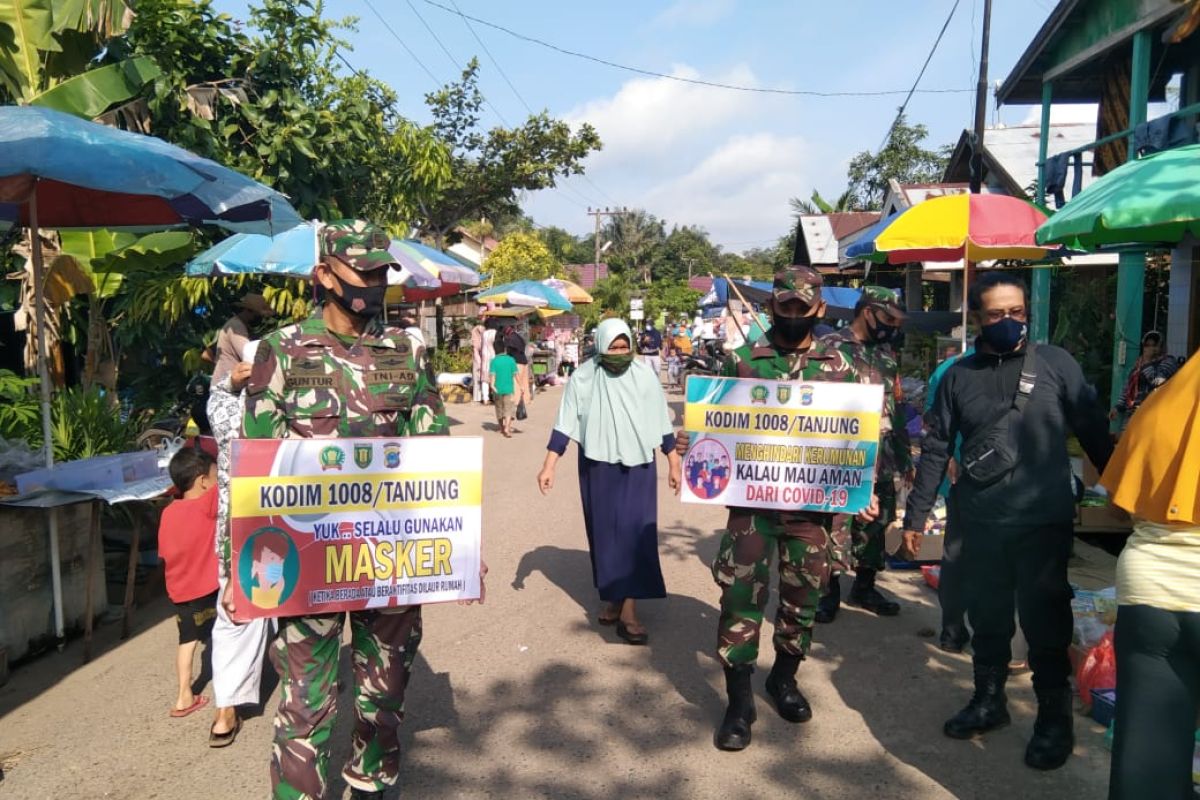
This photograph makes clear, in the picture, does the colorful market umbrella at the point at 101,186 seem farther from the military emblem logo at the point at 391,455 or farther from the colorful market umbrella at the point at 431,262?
Result: the colorful market umbrella at the point at 431,262

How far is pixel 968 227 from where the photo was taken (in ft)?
21.9

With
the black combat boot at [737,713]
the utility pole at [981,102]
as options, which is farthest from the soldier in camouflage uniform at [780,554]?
the utility pole at [981,102]

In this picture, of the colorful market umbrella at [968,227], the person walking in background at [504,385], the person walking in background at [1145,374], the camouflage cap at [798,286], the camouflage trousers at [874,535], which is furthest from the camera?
the person walking in background at [504,385]

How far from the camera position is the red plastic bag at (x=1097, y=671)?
4.03m

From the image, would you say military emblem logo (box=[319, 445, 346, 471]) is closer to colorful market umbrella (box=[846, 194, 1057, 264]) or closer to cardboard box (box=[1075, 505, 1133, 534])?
colorful market umbrella (box=[846, 194, 1057, 264])

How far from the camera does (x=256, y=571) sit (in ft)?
9.27

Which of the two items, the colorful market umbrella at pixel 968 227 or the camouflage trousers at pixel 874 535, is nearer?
the camouflage trousers at pixel 874 535

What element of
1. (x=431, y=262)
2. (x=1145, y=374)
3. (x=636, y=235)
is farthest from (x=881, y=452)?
(x=636, y=235)

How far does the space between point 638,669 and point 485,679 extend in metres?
0.85

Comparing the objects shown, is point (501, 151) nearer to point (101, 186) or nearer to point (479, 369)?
point (479, 369)

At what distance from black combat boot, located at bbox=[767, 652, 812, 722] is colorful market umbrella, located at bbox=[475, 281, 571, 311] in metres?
15.1

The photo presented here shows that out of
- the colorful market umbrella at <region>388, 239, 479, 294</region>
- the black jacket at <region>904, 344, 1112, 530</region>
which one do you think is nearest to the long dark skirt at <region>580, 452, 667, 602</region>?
the black jacket at <region>904, 344, 1112, 530</region>

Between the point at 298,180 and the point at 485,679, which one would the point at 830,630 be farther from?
the point at 298,180

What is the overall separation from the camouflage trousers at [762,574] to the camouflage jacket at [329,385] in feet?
5.11
